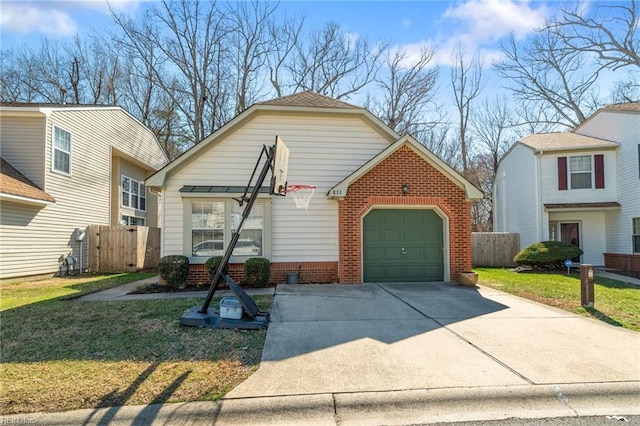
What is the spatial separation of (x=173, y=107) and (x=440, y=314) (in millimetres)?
25720

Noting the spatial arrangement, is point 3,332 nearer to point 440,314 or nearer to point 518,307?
point 440,314

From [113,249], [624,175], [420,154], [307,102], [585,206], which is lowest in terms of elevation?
[113,249]

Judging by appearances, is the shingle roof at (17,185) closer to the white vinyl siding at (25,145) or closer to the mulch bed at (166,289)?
the white vinyl siding at (25,145)

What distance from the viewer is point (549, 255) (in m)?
14.4

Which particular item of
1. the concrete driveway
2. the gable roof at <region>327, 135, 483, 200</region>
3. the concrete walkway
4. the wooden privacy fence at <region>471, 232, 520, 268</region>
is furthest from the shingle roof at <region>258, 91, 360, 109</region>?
the wooden privacy fence at <region>471, 232, 520, 268</region>

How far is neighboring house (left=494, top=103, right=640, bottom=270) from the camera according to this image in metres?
15.4

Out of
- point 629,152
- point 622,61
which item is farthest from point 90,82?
point 622,61

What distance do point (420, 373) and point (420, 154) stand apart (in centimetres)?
762

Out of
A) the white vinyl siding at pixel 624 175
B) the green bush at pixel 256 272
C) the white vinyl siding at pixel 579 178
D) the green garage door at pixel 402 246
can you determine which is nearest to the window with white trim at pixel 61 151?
the green bush at pixel 256 272

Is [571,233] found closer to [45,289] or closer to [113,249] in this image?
[113,249]

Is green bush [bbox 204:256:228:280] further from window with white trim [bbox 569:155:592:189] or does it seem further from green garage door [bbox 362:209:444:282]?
window with white trim [bbox 569:155:592:189]

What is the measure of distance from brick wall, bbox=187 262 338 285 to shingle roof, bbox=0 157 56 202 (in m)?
6.29

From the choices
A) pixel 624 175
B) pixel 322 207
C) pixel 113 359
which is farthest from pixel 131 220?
pixel 624 175

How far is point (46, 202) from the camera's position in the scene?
1218cm
